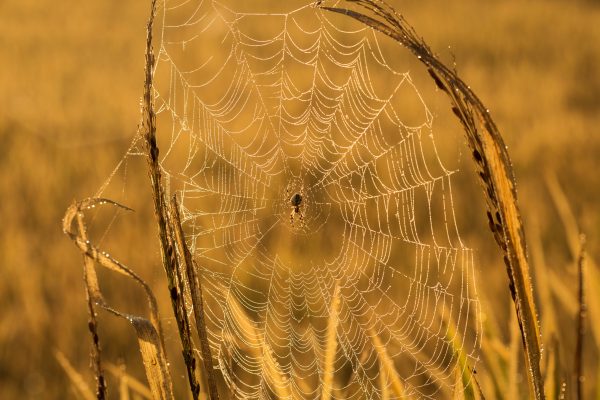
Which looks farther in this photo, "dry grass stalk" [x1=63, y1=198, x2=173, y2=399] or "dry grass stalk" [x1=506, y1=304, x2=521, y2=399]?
"dry grass stalk" [x1=506, y1=304, x2=521, y2=399]

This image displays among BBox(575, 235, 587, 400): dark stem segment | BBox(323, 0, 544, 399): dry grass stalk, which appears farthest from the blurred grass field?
BBox(323, 0, 544, 399): dry grass stalk

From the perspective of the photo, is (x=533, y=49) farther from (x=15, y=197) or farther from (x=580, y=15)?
(x=15, y=197)

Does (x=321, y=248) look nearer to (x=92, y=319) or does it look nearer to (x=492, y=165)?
(x=92, y=319)

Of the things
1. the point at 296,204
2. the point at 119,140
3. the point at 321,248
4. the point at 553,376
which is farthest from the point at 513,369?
the point at 119,140

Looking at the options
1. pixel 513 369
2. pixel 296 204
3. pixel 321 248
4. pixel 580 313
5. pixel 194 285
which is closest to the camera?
pixel 194 285

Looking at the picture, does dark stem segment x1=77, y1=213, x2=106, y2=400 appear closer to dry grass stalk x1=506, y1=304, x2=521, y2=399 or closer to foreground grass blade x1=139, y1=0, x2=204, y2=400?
foreground grass blade x1=139, y1=0, x2=204, y2=400

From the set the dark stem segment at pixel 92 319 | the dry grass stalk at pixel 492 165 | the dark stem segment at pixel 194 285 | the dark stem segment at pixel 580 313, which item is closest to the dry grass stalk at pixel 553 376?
the dark stem segment at pixel 580 313
